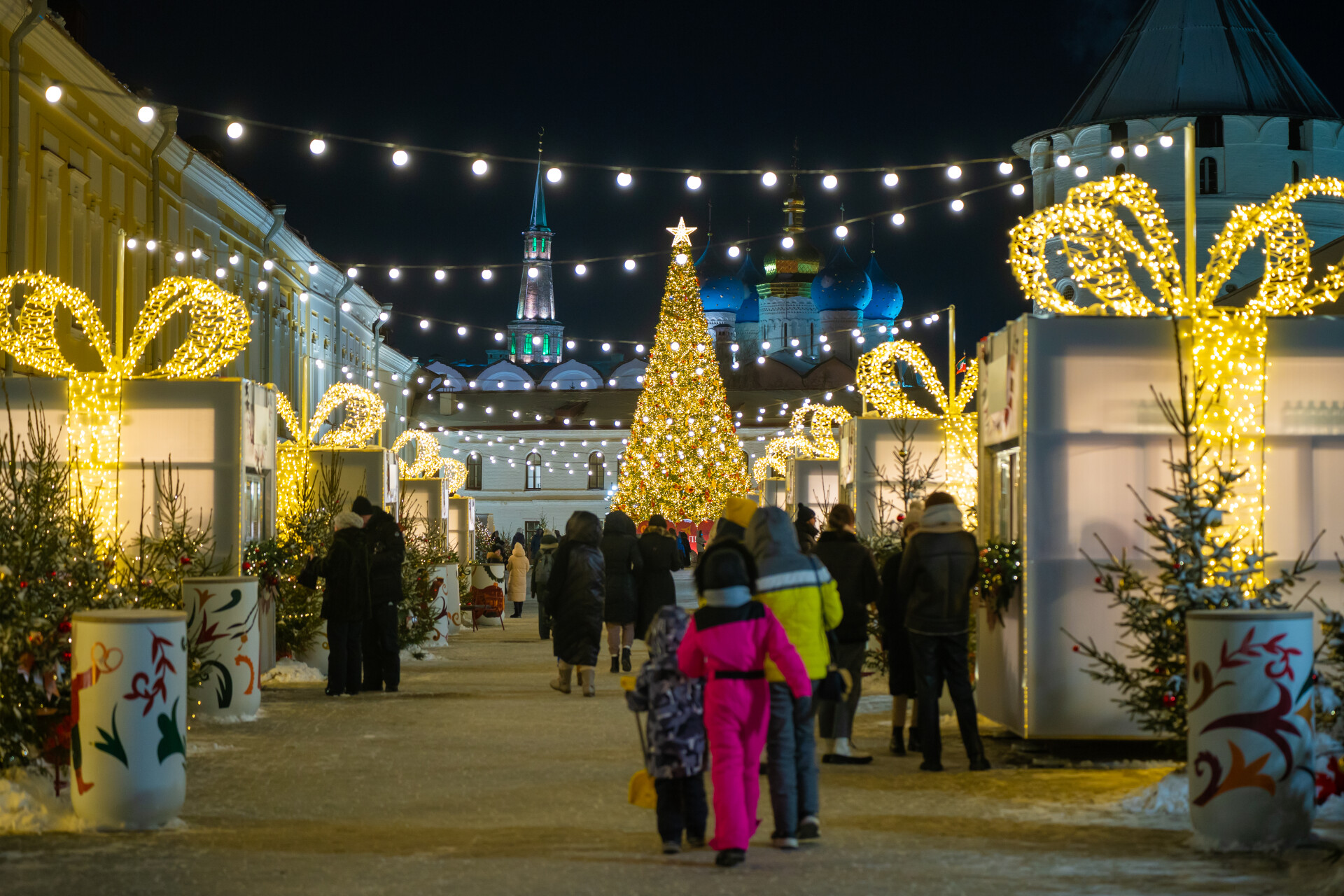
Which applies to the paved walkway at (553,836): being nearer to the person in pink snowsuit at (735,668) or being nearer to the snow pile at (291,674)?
the person in pink snowsuit at (735,668)

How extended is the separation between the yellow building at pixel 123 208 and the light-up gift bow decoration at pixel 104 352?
47.7 inches

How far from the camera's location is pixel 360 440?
30344 millimetres

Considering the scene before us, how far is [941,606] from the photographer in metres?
11.3

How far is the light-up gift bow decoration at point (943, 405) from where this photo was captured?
19.7 metres

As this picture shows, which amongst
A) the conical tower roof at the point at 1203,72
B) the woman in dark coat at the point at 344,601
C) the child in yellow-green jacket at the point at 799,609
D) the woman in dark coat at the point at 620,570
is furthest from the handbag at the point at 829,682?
the conical tower roof at the point at 1203,72

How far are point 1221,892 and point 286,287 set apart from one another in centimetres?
3988

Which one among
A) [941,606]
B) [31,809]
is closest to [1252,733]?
[941,606]

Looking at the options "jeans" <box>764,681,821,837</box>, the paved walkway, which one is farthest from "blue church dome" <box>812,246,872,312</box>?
"jeans" <box>764,681,821,837</box>

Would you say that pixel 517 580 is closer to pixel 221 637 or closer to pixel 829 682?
pixel 221 637

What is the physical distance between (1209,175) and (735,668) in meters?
60.1

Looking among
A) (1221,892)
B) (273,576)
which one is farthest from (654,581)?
(1221,892)

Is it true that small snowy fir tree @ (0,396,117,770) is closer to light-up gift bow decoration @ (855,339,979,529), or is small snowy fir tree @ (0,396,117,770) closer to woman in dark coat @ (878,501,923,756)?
woman in dark coat @ (878,501,923,756)

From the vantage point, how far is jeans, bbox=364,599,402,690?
16.6 m

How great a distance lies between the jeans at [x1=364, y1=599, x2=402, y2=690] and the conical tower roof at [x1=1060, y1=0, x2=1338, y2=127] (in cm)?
5205
